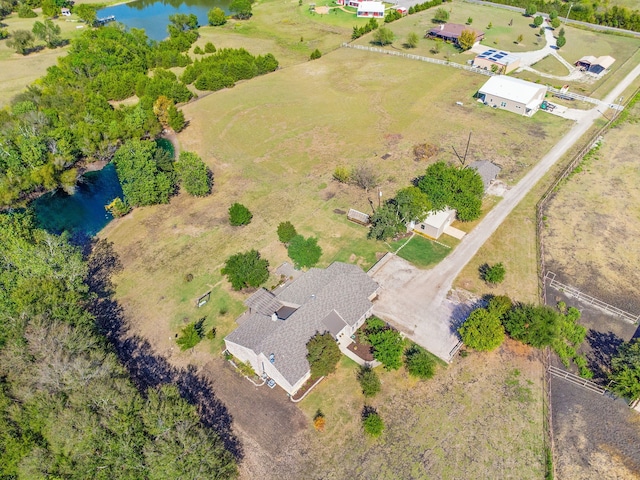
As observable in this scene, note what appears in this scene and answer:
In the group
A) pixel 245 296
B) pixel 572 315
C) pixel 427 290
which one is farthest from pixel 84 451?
pixel 572 315

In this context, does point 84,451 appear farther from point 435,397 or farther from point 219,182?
point 219,182

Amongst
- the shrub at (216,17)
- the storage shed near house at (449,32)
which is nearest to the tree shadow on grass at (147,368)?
the storage shed near house at (449,32)

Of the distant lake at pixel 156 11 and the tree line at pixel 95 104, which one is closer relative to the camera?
the tree line at pixel 95 104

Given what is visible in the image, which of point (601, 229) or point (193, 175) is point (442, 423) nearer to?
point (601, 229)

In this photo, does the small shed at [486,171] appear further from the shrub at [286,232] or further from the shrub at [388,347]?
the shrub at [388,347]

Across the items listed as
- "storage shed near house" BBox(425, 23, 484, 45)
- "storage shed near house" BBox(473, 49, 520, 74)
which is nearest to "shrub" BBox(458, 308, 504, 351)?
"storage shed near house" BBox(473, 49, 520, 74)

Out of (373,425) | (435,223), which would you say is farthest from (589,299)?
(373,425)
